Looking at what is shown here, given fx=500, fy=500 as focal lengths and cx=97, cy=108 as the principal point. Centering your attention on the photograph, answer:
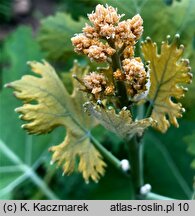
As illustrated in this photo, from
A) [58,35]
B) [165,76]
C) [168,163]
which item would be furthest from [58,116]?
[168,163]

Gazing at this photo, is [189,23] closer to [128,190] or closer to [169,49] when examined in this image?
[169,49]

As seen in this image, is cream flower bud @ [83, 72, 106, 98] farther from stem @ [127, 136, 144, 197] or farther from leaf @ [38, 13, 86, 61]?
leaf @ [38, 13, 86, 61]

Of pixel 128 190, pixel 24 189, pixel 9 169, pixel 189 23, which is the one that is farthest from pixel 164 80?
pixel 24 189

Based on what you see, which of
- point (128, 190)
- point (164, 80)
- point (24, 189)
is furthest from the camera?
point (24, 189)

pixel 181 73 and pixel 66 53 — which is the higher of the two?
pixel 66 53

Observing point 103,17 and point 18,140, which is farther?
point 18,140

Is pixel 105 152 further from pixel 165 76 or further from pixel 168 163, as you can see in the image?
pixel 168 163

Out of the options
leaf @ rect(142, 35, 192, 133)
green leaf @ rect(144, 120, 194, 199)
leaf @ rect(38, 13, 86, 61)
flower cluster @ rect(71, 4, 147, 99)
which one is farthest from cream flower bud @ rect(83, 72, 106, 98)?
green leaf @ rect(144, 120, 194, 199)
